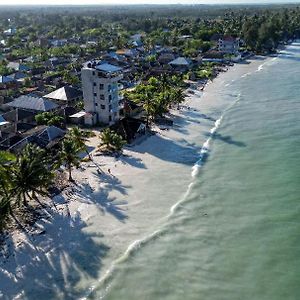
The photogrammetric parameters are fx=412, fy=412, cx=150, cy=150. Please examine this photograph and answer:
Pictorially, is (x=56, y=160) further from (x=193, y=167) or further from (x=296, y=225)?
(x=296, y=225)

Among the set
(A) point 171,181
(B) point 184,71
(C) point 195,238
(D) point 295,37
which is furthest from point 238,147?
(D) point 295,37

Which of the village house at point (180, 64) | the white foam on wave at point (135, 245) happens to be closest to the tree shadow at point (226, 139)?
the white foam on wave at point (135, 245)

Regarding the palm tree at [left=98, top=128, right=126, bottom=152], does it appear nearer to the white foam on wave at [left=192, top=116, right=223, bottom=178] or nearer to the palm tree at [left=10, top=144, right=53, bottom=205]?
the white foam on wave at [left=192, top=116, right=223, bottom=178]

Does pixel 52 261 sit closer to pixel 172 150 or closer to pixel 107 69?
pixel 172 150

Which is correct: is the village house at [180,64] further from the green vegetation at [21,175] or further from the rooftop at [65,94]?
the green vegetation at [21,175]

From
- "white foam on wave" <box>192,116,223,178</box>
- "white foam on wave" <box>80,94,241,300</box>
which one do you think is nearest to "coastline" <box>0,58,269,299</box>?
"white foam on wave" <box>80,94,241,300</box>
